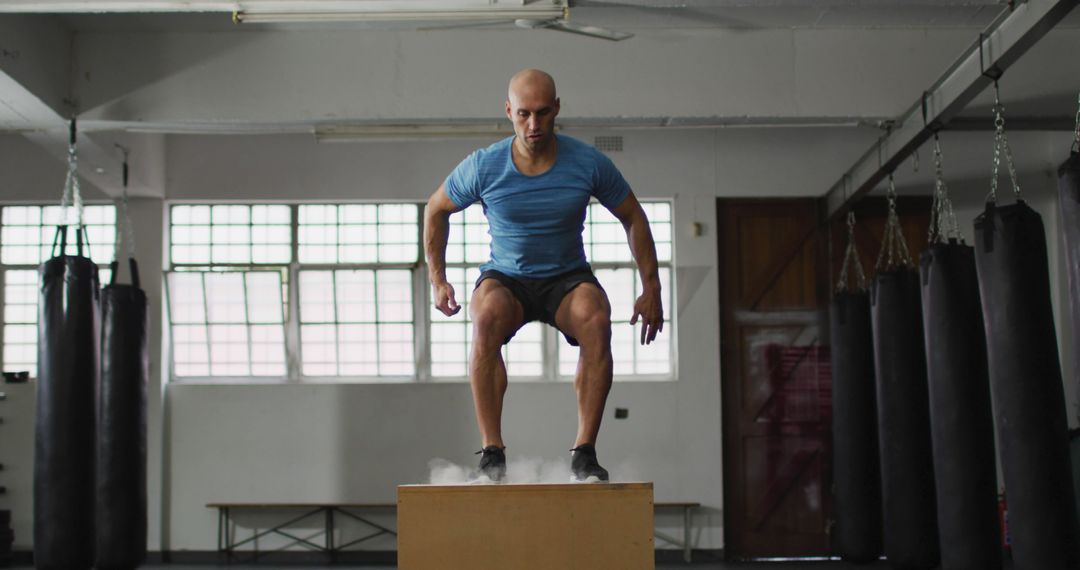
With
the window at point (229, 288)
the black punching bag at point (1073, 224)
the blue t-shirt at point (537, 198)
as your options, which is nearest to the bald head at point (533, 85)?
the blue t-shirt at point (537, 198)

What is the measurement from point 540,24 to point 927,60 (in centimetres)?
275

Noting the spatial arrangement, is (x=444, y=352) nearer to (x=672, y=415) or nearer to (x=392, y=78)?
(x=672, y=415)

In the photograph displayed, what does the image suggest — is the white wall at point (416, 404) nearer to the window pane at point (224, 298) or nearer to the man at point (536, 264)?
the window pane at point (224, 298)

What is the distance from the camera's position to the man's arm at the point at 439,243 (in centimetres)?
385

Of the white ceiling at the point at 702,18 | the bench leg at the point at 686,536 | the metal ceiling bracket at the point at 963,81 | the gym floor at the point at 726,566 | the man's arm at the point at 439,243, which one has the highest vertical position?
the white ceiling at the point at 702,18

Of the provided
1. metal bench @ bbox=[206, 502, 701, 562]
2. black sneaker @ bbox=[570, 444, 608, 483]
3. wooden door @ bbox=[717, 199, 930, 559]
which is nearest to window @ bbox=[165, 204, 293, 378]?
metal bench @ bbox=[206, 502, 701, 562]

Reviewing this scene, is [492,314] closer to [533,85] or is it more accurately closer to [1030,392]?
A: [533,85]

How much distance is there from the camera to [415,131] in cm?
823

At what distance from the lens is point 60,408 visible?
7.27 meters

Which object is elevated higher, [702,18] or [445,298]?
[702,18]

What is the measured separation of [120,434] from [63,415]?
89cm

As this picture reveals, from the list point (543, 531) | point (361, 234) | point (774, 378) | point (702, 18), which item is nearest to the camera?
point (543, 531)

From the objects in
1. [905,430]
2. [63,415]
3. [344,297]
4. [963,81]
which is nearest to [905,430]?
[905,430]

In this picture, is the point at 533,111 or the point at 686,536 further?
the point at 686,536
